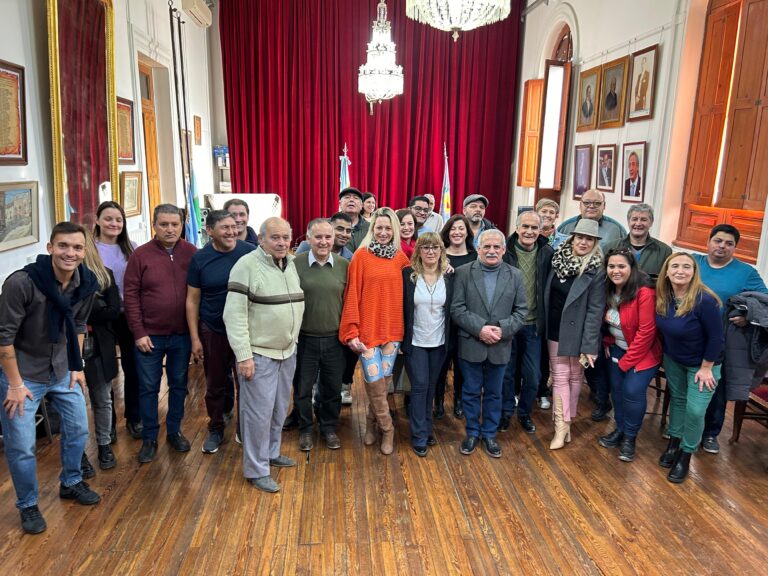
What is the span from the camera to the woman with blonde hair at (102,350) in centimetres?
296

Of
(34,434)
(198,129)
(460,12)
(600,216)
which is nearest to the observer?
(34,434)

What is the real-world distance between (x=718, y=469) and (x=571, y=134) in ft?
17.0

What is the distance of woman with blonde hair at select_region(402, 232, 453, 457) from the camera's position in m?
3.26

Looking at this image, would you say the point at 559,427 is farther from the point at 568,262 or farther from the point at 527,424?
the point at 568,262

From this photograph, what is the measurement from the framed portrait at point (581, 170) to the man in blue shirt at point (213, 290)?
16.8 ft

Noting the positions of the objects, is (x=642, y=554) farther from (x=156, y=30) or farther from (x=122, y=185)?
(x=156, y=30)

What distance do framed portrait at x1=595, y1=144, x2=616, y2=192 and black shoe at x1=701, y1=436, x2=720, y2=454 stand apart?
3.47m

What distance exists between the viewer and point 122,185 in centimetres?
534

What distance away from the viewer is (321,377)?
3.50 m

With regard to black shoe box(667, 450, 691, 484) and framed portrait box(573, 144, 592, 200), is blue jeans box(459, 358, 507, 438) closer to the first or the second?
black shoe box(667, 450, 691, 484)

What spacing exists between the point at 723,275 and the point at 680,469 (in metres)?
1.28

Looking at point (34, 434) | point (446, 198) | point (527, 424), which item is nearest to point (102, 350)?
point (34, 434)

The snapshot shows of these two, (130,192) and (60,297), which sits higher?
(130,192)

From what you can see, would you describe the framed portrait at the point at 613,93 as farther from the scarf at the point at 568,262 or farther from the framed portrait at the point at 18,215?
the framed portrait at the point at 18,215
